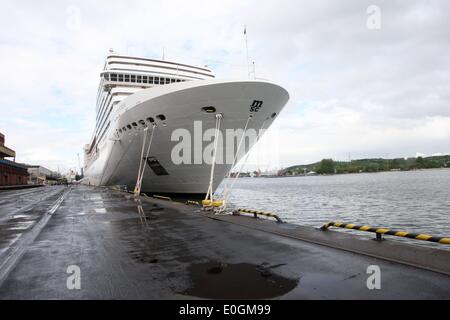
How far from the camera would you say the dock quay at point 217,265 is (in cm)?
446

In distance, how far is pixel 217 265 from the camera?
19.1 feet

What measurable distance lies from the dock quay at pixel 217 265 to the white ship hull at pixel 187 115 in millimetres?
9110

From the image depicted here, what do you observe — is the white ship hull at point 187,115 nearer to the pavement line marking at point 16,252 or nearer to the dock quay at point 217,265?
the dock quay at point 217,265

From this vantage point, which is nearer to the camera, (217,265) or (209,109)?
(217,265)

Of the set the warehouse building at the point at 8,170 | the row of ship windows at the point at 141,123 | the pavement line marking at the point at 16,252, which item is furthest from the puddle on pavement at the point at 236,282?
the warehouse building at the point at 8,170

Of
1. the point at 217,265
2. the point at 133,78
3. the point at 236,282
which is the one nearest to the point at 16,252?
the point at 217,265

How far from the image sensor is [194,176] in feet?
69.5

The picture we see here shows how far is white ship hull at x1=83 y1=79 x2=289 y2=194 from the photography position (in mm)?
16734

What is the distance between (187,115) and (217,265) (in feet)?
43.3

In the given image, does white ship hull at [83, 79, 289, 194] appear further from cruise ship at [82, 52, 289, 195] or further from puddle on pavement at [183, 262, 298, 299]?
puddle on pavement at [183, 262, 298, 299]

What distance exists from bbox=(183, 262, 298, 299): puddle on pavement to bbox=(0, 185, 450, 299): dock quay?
0.6 inches

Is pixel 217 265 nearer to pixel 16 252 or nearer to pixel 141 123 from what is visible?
pixel 16 252

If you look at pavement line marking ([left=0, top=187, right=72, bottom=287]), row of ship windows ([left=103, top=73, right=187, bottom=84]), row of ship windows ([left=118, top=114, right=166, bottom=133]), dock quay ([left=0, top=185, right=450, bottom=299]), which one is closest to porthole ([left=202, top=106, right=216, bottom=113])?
row of ship windows ([left=118, top=114, right=166, bottom=133])
